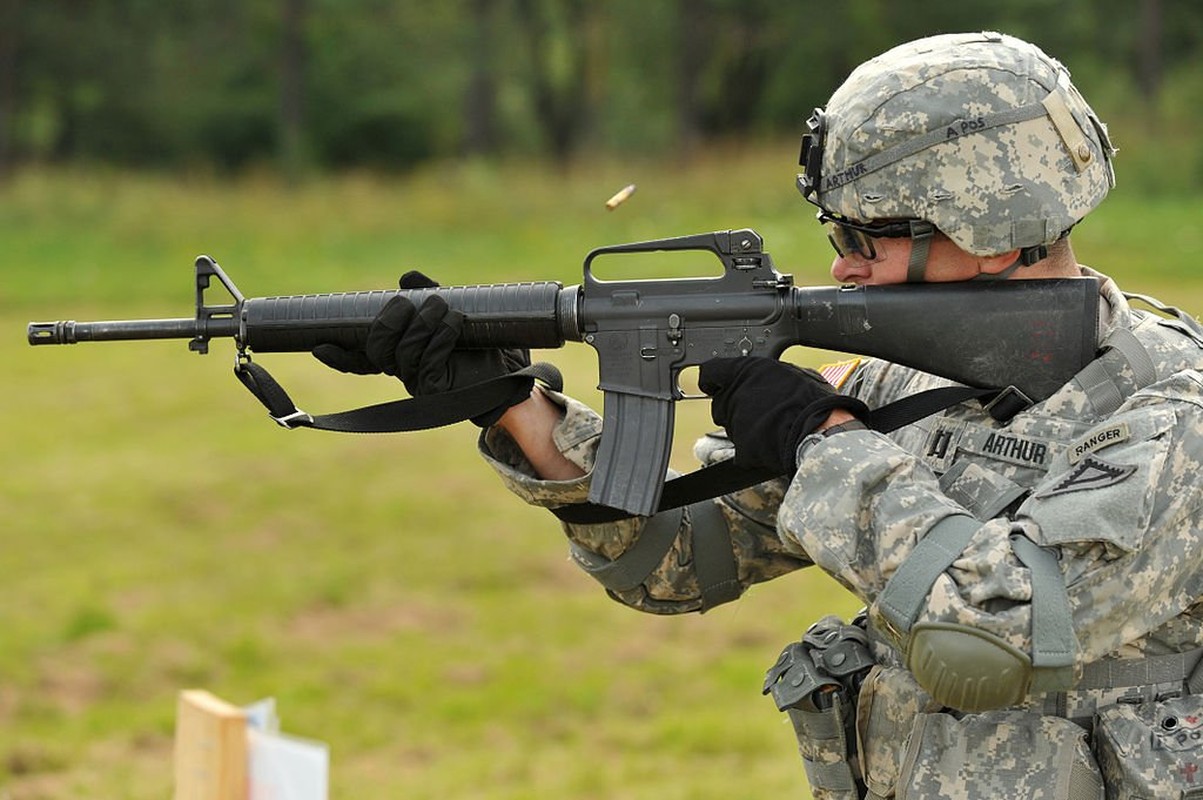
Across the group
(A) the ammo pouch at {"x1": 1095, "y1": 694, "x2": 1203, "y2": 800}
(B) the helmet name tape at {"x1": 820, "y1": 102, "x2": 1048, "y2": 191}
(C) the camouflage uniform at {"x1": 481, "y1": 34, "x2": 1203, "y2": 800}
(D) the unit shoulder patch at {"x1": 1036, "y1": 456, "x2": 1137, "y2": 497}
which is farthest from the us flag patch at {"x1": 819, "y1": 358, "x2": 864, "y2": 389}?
(A) the ammo pouch at {"x1": 1095, "y1": 694, "x2": 1203, "y2": 800}

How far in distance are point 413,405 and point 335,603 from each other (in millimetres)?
5867

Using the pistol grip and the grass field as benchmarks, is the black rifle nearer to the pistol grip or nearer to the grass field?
the pistol grip

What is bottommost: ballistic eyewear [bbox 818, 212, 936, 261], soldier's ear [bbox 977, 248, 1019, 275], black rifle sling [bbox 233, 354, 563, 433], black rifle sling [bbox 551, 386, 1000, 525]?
black rifle sling [bbox 551, 386, 1000, 525]

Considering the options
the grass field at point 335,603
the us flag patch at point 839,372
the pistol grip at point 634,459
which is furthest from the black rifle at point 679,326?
the grass field at point 335,603

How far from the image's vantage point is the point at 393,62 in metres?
43.3

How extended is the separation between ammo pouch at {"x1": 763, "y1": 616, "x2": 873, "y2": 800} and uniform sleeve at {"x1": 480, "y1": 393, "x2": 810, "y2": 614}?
11.6 inches

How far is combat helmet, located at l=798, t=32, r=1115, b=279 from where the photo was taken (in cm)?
311

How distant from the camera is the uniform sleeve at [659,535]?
3.67m

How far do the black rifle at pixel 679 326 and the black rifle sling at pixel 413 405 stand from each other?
0.08 m

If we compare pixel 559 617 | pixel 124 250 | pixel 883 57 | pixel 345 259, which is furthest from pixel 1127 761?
pixel 124 250

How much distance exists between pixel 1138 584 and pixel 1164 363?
0.49 metres

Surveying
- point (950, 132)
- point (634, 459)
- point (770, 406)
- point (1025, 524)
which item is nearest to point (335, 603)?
point (634, 459)

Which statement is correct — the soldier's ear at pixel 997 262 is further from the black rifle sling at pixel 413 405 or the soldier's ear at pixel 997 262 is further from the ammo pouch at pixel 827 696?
the black rifle sling at pixel 413 405

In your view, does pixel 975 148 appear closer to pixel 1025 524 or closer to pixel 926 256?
pixel 926 256
